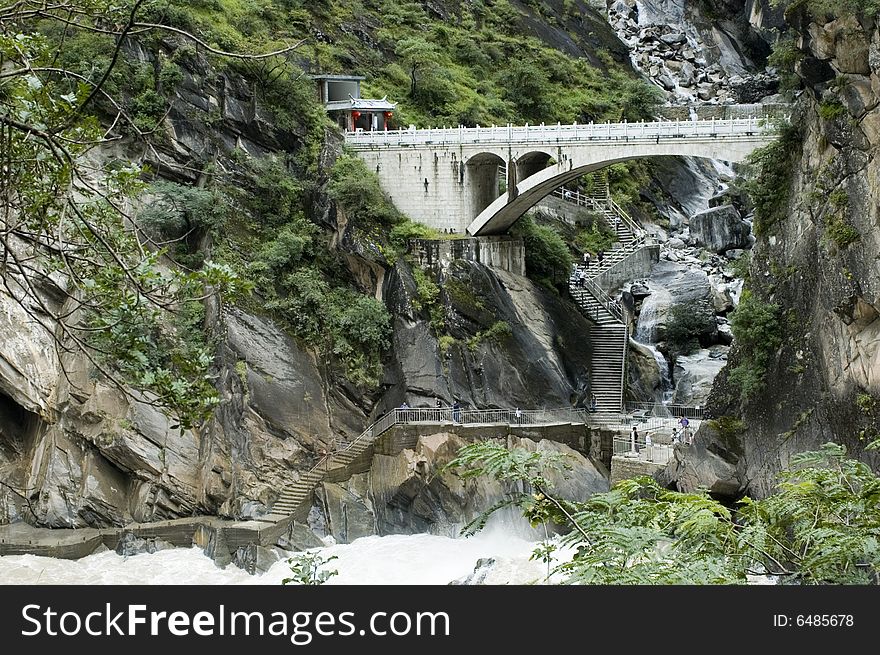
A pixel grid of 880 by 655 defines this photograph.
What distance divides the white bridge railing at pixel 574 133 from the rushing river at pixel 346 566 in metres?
14.8

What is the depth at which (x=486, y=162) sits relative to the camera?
42.3 metres

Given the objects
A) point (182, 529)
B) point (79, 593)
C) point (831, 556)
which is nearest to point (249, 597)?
point (79, 593)

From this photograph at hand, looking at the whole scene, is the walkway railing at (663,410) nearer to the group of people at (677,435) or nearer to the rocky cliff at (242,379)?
the rocky cliff at (242,379)

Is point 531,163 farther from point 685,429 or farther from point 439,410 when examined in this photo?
point 685,429

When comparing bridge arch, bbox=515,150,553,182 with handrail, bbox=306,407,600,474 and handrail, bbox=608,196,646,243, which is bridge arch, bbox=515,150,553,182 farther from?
handrail, bbox=608,196,646,243

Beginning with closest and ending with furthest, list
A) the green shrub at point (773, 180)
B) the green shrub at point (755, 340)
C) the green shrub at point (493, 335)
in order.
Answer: the green shrub at point (755, 340) < the green shrub at point (773, 180) < the green shrub at point (493, 335)

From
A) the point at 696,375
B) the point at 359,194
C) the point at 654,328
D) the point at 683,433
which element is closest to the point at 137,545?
the point at 359,194

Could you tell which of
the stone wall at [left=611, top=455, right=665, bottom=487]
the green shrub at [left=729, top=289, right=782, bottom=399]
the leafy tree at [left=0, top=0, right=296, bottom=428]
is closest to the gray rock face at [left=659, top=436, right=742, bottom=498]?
the stone wall at [left=611, top=455, right=665, bottom=487]

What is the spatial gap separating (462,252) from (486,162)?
413 cm

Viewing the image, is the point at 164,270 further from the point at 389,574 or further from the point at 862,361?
the point at 862,361

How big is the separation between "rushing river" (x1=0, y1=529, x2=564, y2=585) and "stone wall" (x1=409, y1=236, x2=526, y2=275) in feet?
38.0

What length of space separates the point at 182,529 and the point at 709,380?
1986 centimetres

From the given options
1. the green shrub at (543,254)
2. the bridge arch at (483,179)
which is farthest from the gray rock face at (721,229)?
the bridge arch at (483,179)

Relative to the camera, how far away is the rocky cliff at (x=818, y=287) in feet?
89.8
